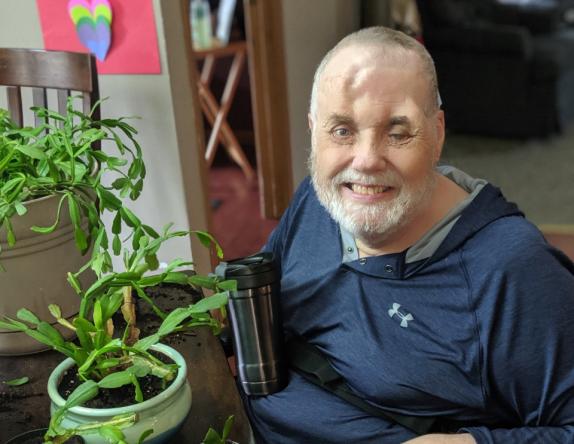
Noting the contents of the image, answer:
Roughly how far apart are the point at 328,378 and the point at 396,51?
0.57 m

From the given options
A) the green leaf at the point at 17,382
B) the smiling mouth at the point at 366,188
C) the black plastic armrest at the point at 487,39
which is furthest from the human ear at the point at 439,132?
the black plastic armrest at the point at 487,39

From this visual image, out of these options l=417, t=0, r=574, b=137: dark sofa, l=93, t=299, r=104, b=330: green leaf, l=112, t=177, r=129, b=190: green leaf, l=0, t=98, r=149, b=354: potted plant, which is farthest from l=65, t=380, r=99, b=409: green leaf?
l=417, t=0, r=574, b=137: dark sofa

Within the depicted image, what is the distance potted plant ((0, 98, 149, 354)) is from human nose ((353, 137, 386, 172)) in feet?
1.17

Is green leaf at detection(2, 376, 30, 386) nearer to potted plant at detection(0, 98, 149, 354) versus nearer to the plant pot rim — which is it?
potted plant at detection(0, 98, 149, 354)

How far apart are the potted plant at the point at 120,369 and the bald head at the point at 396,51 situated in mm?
474

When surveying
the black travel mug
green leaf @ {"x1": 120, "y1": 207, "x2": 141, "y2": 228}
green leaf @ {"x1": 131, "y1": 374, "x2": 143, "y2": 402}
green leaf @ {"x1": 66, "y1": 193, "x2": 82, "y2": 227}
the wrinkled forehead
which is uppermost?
the wrinkled forehead

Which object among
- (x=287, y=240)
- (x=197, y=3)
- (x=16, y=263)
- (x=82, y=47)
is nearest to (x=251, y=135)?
A: (x=197, y=3)

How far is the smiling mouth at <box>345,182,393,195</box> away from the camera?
120 cm

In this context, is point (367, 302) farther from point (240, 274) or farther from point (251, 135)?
point (251, 135)

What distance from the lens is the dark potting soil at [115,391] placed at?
33.5 inches

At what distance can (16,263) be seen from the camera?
1052mm

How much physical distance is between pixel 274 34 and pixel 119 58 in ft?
4.47

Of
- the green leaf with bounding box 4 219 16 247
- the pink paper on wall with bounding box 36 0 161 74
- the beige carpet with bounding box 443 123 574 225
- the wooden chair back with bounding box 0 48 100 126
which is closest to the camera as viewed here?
the green leaf with bounding box 4 219 16 247

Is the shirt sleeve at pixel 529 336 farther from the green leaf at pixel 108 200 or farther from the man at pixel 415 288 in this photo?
the green leaf at pixel 108 200
